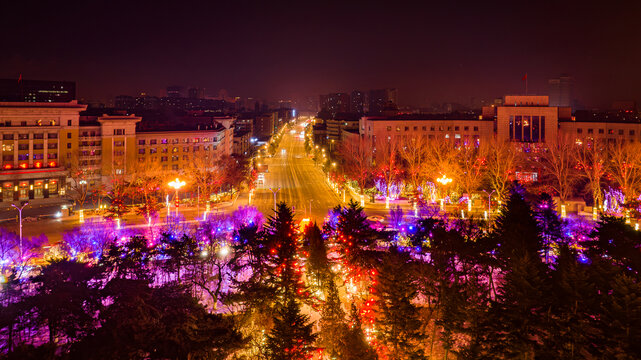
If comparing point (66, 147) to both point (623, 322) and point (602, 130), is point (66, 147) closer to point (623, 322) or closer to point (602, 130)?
point (623, 322)

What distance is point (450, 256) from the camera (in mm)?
17141

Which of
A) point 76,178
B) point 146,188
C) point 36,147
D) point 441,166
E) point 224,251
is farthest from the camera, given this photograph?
point 76,178

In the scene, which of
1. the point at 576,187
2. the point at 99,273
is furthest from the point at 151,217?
the point at 576,187

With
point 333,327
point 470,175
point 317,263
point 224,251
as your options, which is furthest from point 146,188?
point 470,175

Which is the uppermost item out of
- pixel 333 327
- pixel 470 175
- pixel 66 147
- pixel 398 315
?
pixel 66 147

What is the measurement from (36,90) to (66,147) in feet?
43.1

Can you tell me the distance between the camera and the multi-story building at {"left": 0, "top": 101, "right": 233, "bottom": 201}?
130 feet

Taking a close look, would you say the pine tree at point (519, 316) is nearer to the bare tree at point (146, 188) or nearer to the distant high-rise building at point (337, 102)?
the bare tree at point (146, 188)

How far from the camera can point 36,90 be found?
165 ft

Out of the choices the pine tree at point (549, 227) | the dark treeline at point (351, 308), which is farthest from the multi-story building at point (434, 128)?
the dark treeline at point (351, 308)

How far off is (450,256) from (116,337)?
12441mm

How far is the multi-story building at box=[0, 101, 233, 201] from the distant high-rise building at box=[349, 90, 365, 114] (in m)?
145

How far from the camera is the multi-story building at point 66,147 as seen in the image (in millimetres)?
39750

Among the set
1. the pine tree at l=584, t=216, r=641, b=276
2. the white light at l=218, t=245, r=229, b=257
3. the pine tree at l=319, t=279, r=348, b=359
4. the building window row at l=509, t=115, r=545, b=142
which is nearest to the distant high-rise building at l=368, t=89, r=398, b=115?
the building window row at l=509, t=115, r=545, b=142
